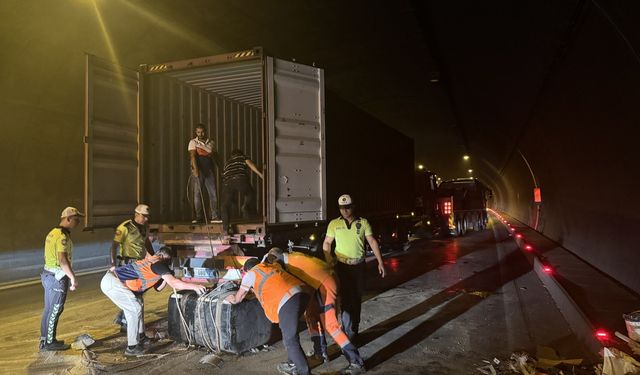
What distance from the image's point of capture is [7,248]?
32.9ft

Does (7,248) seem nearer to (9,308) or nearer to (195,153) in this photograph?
(9,308)

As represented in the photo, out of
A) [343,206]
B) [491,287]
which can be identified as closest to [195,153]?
[343,206]

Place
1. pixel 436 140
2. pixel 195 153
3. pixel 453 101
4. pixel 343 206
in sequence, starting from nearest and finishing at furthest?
pixel 343 206, pixel 195 153, pixel 453 101, pixel 436 140

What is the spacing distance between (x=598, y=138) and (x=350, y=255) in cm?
590

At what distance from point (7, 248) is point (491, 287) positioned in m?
11.2

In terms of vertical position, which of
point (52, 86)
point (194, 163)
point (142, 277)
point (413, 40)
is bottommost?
point (142, 277)

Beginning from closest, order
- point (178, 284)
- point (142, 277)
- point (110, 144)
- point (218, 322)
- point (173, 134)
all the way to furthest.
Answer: point (178, 284) < point (218, 322) < point (142, 277) < point (110, 144) < point (173, 134)

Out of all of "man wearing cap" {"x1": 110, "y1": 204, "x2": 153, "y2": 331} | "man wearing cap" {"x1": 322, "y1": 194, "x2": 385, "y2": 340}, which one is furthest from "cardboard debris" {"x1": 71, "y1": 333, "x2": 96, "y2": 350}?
"man wearing cap" {"x1": 322, "y1": 194, "x2": 385, "y2": 340}

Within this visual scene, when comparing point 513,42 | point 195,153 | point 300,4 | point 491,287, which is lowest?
point 491,287

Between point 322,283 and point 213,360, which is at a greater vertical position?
point 322,283

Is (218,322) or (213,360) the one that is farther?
(218,322)

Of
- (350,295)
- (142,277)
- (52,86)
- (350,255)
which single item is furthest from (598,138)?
(52,86)

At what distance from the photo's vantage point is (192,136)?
7582 millimetres

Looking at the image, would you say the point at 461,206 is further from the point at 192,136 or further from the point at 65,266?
the point at 65,266
